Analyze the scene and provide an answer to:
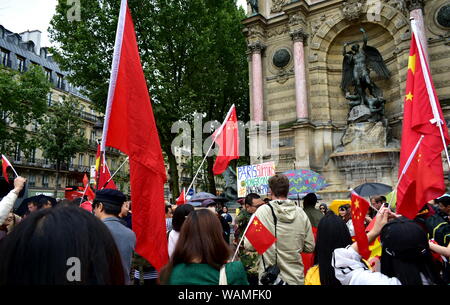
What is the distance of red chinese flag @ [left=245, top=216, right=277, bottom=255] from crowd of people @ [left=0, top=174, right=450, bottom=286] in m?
0.13

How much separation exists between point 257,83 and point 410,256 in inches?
569

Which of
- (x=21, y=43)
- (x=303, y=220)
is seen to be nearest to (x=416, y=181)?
(x=303, y=220)

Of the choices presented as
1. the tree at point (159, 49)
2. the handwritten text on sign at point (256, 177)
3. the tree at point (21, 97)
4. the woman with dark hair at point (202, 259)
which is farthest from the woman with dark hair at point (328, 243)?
the tree at point (21, 97)

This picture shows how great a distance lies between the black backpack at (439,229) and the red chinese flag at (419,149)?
37 centimetres

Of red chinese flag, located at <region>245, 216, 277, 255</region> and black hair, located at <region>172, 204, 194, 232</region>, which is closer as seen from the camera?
red chinese flag, located at <region>245, 216, 277, 255</region>

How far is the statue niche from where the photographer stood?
13.4 m

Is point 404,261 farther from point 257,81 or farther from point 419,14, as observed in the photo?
point 257,81

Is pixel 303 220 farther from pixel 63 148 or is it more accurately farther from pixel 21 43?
pixel 21 43

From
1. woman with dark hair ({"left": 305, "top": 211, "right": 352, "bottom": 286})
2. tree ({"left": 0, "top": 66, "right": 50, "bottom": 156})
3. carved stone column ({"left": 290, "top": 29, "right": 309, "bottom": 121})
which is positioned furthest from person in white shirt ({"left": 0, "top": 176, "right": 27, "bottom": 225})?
tree ({"left": 0, "top": 66, "right": 50, "bottom": 156})

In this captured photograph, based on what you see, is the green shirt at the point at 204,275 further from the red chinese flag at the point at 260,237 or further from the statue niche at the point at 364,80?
the statue niche at the point at 364,80

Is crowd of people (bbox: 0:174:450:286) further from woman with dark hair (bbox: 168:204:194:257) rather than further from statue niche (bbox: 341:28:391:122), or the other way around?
statue niche (bbox: 341:28:391:122)

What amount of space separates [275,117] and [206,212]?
13981 millimetres

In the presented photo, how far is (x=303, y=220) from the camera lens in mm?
3396
